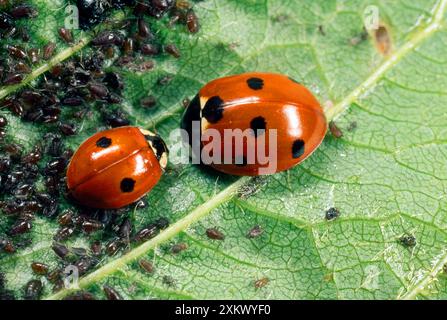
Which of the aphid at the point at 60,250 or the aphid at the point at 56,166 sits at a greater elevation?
the aphid at the point at 56,166

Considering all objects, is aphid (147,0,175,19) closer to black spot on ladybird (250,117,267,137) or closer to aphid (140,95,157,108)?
aphid (140,95,157,108)

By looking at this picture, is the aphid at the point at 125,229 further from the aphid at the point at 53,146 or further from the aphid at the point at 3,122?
the aphid at the point at 3,122

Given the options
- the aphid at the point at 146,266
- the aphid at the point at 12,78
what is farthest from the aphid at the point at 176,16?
the aphid at the point at 146,266

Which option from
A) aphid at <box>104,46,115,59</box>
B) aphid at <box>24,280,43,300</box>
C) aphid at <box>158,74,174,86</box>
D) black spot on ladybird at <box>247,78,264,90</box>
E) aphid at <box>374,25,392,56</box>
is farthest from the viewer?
aphid at <box>374,25,392,56</box>

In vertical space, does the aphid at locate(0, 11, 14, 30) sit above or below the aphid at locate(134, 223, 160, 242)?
above

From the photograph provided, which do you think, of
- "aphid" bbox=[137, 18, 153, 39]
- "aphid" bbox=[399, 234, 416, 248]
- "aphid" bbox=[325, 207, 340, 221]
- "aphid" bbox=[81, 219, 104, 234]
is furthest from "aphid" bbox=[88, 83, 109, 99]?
"aphid" bbox=[399, 234, 416, 248]
